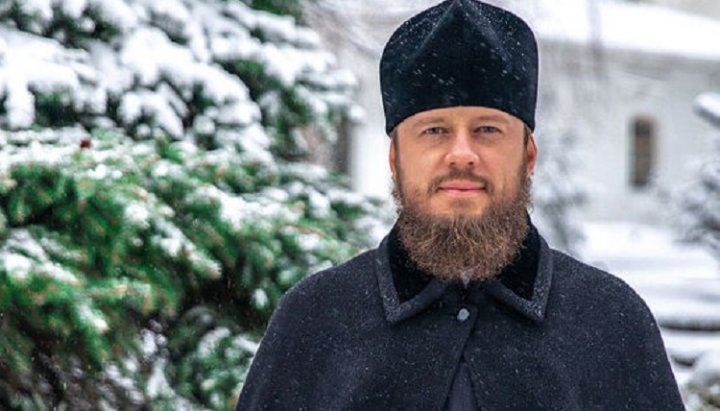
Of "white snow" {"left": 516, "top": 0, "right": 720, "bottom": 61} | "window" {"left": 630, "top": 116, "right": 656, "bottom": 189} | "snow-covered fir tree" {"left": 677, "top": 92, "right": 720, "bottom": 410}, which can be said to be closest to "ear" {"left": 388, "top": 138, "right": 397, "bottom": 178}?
"snow-covered fir tree" {"left": 677, "top": 92, "right": 720, "bottom": 410}

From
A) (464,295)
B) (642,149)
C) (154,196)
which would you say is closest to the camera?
(464,295)

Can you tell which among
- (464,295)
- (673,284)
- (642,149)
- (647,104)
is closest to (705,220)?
(673,284)

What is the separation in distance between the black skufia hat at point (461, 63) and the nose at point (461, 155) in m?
0.11

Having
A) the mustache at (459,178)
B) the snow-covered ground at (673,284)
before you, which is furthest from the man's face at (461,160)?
the snow-covered ground at (673,284)

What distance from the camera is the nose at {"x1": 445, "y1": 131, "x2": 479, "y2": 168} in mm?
2467

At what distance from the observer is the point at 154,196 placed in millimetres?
3773

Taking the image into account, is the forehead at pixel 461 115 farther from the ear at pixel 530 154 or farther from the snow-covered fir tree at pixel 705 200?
the snow-covered fir tree at pixel 705 200

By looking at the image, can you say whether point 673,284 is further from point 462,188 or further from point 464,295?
point 462,188

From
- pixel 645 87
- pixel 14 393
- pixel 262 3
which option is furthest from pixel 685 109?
pixel 14 393

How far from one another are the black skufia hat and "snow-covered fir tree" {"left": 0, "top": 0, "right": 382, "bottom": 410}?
1.17 m

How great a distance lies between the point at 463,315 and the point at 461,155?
0.38 m

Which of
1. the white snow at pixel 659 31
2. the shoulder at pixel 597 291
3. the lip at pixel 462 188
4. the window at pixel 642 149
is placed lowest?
the window at pixel 642 149

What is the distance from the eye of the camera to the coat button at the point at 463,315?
2.61 meters

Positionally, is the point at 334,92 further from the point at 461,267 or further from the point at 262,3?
the point at 461,267
